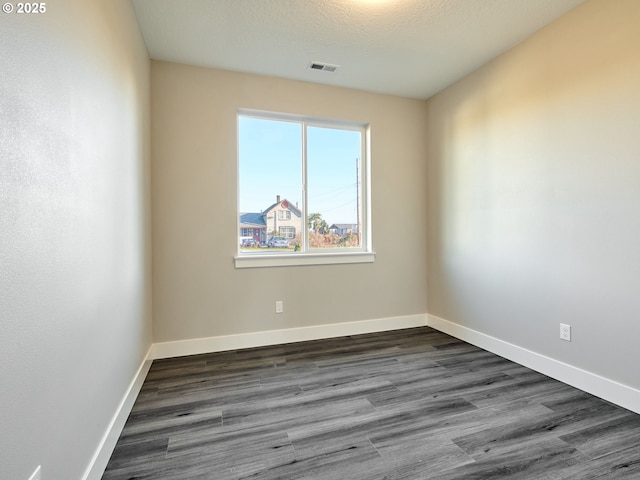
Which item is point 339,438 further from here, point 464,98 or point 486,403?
point 464,98

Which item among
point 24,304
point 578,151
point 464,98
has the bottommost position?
point 24,304

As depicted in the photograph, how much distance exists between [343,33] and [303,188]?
1455mm

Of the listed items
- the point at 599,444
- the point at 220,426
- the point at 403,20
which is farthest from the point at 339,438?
the point at 403,20

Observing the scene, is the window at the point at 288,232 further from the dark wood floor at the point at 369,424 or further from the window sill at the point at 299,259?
the dark wood floor at the point at 369,424

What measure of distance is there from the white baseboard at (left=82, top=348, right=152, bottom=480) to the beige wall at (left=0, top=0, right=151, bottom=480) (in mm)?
50

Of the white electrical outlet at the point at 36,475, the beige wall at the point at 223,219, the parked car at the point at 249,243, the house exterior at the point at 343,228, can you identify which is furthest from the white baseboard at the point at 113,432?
the house exterior at the point at 343,228

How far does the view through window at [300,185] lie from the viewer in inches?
128

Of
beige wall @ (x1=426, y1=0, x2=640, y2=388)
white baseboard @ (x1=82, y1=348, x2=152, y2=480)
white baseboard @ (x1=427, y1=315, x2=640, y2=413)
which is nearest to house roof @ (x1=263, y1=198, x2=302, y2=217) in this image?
beige wall @ (x1=426, y1=0, x2=640, y2=388)

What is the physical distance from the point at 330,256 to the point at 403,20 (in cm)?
213

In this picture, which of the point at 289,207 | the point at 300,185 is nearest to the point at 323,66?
the point at 300,185

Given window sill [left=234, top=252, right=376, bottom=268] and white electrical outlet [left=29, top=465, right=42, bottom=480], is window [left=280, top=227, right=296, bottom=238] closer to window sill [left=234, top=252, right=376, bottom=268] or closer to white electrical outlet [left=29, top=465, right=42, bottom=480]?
window sill [left=234, top=252, right=376, bottom=268]

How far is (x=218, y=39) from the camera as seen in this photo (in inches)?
100

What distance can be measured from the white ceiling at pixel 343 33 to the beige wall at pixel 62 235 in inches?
22.1

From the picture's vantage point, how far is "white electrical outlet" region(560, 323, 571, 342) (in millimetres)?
2322
